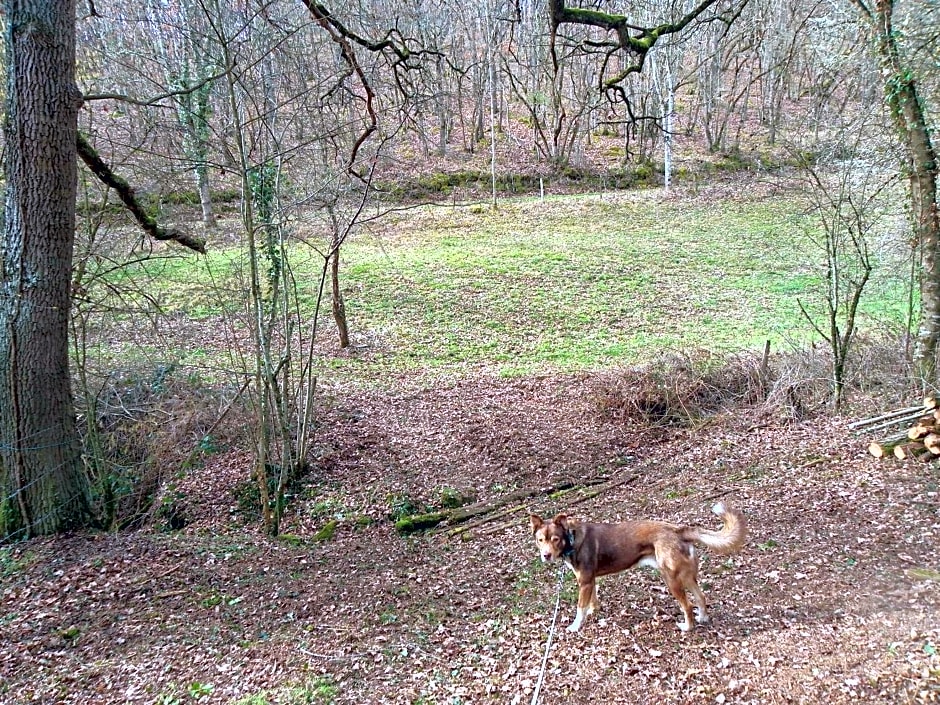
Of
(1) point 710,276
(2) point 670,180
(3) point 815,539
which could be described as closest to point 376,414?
(3) point 815,539

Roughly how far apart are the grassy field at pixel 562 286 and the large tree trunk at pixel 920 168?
1582 millimetres

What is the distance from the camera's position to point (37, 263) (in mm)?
6113

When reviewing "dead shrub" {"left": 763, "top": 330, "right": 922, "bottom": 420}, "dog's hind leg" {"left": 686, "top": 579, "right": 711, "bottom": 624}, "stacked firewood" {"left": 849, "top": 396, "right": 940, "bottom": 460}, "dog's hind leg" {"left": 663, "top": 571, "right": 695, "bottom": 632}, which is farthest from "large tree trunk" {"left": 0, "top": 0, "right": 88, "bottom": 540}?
"dead shrub" {"left": 763, "top": 330, "right": 922, "bottom": 420}

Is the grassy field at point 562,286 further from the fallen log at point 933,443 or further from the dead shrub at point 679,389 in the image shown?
the fallen log at point 933,443

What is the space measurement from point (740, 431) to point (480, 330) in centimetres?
718

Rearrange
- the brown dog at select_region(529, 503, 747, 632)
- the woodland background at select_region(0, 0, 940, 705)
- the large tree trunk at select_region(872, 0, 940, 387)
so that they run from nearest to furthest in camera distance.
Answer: the brown dog at select_region(529, 503, 747, 632), the woodland background at select_region(0, 0, 940, 705), the large tree trunk at select_region(872, 0, 940, 387)

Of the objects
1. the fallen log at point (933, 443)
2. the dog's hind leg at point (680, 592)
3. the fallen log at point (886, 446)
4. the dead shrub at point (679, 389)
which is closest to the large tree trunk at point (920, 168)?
the fallen log at point (886, 446)

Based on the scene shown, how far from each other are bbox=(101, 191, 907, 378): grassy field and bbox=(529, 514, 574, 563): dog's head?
605cm

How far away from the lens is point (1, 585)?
539 cm

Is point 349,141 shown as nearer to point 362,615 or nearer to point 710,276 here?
point 362,615

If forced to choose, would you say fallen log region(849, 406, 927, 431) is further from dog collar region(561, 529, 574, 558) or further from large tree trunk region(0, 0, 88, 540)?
large tree trunk region(0, 0, 88, 540)

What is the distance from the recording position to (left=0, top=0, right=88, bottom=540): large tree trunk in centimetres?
591

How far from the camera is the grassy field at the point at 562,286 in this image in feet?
43.9

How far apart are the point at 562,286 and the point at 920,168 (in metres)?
10.6
